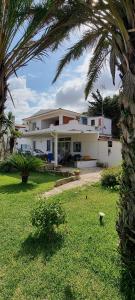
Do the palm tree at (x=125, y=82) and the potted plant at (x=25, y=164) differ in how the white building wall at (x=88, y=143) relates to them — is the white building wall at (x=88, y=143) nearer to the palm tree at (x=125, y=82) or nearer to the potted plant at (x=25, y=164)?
the potted plant at (x=25, y=164)

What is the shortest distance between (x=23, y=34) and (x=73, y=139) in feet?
87.4

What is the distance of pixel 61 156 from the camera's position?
31.1 metres

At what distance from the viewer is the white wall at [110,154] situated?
2703 cm

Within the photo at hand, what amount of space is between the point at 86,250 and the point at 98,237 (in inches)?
31.7

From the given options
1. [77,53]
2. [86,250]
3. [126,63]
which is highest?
[77,53]

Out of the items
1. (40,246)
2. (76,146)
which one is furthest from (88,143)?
(40,246)

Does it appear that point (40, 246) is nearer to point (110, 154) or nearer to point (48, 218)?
point (48, 218)

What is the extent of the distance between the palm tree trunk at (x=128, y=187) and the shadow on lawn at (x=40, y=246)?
1848mm

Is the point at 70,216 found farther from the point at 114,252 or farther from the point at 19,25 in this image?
the point at 19,25

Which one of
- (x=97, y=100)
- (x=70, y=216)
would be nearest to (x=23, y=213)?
(x=70, y=216)

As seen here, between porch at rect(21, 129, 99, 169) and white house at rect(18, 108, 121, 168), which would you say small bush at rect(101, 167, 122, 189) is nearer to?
white house at rect(18, 108, 121, 168)

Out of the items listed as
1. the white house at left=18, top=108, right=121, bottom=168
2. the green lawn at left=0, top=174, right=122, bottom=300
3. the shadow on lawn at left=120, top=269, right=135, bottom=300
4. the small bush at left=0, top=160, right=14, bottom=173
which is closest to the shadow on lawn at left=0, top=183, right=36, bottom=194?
the green lawn at left=0, top=174, right=122, bottom=300

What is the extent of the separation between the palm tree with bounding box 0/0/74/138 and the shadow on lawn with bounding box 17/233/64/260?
10.0ft

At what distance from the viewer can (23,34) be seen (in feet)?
17.0
